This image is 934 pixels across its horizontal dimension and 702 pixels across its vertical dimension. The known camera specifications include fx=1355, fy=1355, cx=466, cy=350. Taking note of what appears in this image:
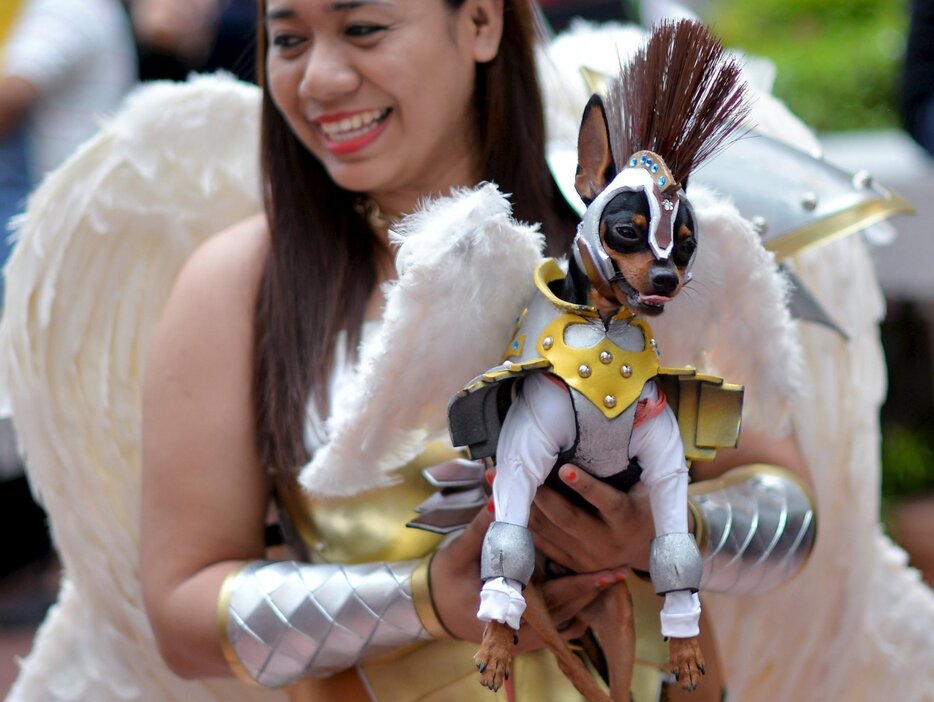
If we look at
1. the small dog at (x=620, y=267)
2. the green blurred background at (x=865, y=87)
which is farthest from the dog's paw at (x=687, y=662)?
the green blurred background at (x=865, y=87)

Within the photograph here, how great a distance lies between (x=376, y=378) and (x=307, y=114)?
374 millimetres

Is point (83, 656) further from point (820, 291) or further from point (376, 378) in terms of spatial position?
point (820, 291)

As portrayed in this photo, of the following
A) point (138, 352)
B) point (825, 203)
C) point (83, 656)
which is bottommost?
point (83, 656)

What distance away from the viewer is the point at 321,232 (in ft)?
4.77

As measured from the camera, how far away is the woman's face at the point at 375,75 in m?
1.29

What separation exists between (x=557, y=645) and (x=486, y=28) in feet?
2.15

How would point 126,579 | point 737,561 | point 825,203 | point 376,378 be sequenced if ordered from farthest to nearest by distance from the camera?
point 126,579, point 825,203, point 737,561, point 376,378

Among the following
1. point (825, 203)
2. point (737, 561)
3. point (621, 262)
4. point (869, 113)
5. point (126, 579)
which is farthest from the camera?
point (869, 113)

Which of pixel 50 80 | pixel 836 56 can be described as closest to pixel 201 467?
pixel 50 80

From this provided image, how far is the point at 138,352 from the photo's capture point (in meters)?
1.60

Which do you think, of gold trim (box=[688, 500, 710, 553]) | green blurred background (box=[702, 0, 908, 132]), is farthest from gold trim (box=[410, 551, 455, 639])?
green blurred background (box=[702, 0, 908, 132])

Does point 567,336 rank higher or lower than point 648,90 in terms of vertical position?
lower

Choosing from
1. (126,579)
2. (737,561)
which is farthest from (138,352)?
(737,561)

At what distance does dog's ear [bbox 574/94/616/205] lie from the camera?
0.99m
